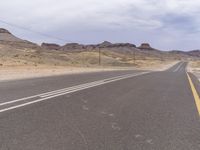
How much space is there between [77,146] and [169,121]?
10.1 ft

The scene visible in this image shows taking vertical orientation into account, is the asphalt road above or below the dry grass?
above

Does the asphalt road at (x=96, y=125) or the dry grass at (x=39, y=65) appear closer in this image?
the asphalt road at (x=96, y=125)

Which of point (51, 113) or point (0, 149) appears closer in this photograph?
point (0, 149)

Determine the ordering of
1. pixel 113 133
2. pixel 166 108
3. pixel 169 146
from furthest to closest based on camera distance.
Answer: pixel 166 108, pixel 113 133, pixel 169 146

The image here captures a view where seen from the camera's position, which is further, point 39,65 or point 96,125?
point 39,65

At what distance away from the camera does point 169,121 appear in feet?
27.2

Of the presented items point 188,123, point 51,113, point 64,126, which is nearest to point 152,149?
point 64,126

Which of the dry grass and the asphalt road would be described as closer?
the asphalt road

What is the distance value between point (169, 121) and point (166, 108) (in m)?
2.17

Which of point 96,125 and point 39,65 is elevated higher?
point 96,125

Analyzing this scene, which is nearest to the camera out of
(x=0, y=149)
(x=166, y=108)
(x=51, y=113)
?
(x=0, y=149)

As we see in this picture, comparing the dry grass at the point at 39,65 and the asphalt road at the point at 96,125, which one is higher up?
the asphalt road at the point at 96,125

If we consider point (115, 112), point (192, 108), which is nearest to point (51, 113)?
point (115, 112)

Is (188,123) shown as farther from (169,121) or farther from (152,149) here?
(152,149)
